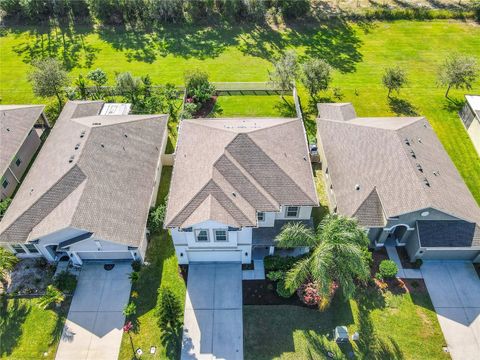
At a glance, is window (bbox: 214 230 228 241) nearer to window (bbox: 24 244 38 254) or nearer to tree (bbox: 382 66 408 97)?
window (bbox: 24 244 38 254)

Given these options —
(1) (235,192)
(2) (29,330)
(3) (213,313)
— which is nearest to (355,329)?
(3) (213,313)

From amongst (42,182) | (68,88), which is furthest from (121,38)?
(42,182)

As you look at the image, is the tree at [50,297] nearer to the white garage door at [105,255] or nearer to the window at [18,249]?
the white garage door at [105,255]

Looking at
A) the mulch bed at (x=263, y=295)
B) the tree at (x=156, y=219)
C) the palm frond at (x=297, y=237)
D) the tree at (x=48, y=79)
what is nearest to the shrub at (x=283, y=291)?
the mulch bed at (x=263, y=295)

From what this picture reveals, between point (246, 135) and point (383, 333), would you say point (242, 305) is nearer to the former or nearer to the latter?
point (383, 333)

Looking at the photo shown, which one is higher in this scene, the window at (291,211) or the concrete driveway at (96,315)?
the window at (291,211)

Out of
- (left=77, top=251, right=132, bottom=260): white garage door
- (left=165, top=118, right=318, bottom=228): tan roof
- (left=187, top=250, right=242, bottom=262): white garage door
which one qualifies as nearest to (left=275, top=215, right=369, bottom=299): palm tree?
(left=165, top=118, right=318, bottom=228): tan roof
